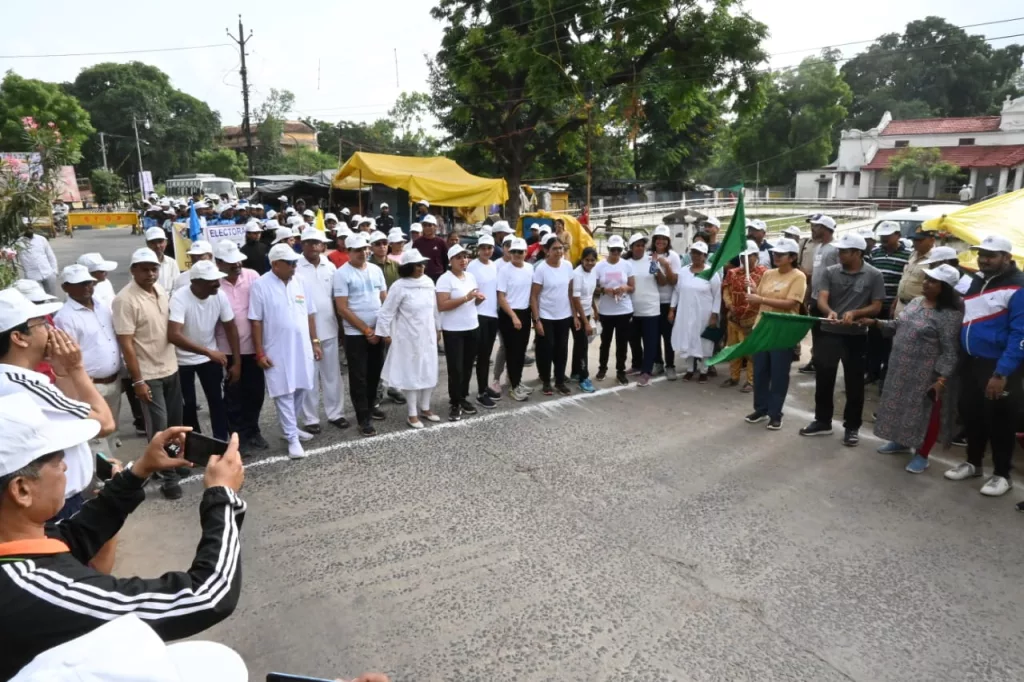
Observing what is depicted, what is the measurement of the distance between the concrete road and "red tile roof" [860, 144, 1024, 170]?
1740 inches

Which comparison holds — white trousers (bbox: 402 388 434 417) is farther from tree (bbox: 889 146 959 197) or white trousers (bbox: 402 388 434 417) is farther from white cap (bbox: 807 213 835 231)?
tree (bbox: 889 146 959 197)

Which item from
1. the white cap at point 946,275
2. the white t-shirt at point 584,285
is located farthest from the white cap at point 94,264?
the white cap at point 946,275

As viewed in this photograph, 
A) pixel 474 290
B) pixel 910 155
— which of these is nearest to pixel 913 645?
pixel 474 290

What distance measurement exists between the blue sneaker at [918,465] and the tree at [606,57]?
15.5 metres

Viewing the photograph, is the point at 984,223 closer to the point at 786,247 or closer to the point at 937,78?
the point at 786,247

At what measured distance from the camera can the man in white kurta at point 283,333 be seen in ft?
17.5

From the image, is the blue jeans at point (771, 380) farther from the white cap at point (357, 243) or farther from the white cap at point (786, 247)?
the white cap at point (357, 243)

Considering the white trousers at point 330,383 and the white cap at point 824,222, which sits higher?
the white cap at point 824,222

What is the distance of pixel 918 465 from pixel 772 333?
1.53m

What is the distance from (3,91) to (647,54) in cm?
4513

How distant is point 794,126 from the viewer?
165ft

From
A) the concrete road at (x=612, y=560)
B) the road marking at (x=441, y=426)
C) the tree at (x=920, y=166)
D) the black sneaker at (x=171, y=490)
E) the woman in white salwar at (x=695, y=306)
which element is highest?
the tree at (x=920, y=166)

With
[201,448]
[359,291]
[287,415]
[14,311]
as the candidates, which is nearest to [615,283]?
[359,291]

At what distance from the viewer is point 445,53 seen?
2333 cm
